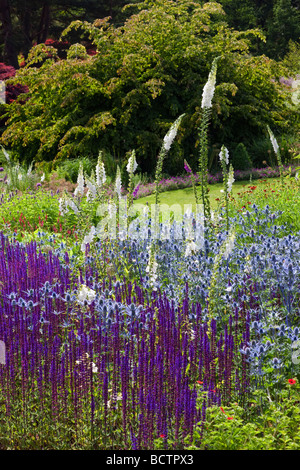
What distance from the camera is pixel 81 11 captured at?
3062 centimetres

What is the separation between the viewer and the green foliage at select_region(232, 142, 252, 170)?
12.3 meters

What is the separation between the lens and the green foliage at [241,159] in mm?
12344

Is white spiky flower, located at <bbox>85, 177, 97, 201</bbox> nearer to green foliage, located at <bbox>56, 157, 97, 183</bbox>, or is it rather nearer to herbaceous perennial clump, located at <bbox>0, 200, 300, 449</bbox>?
herbaceous perennial clump, located at <bbox>0, 200, 300, 449</bbox>

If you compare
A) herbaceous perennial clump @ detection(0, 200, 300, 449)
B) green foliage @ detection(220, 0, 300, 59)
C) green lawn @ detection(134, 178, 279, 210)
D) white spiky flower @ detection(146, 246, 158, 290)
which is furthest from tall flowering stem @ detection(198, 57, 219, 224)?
green foliage @ detection(220, 0, 300, 59)

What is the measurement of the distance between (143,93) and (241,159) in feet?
9.14

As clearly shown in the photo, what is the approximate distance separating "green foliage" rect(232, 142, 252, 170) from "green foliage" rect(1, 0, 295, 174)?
2.15 feet

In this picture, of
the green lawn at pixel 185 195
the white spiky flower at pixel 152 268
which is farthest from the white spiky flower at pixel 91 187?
the green lawn at pixel 185 195

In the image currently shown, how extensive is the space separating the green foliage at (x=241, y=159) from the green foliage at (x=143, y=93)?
65 centimetres

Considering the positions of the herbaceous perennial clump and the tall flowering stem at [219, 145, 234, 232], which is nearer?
the herbaceous perennial clump

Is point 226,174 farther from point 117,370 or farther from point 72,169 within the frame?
point 72,169

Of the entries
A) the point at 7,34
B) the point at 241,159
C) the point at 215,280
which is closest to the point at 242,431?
the point at 215,280

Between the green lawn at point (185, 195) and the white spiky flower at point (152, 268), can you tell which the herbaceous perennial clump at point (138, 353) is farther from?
the green lawn at point (185, 195)
